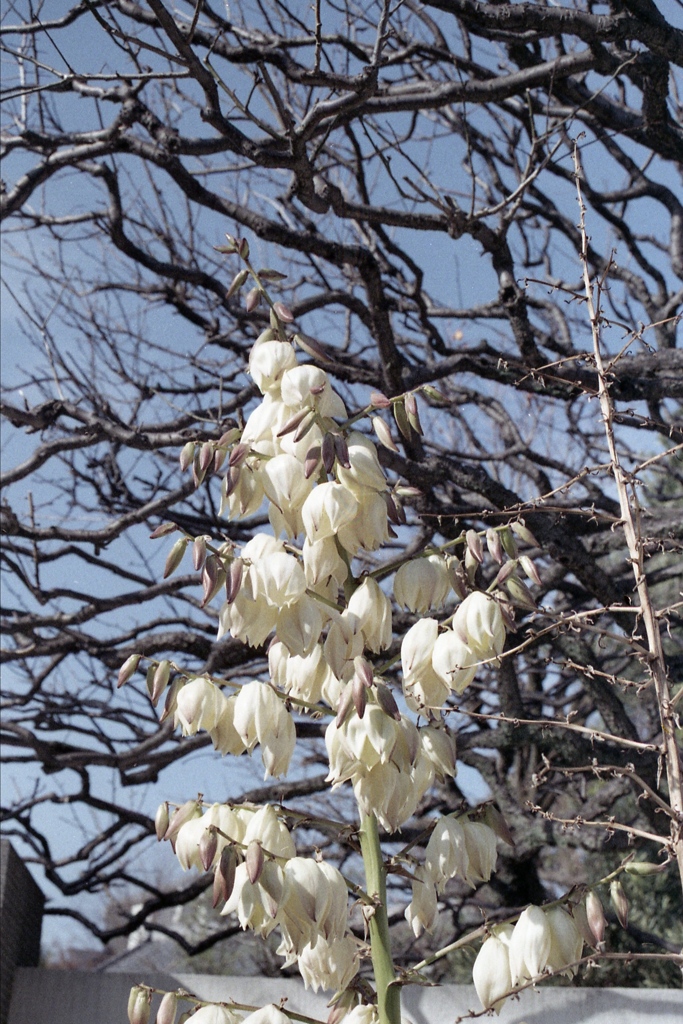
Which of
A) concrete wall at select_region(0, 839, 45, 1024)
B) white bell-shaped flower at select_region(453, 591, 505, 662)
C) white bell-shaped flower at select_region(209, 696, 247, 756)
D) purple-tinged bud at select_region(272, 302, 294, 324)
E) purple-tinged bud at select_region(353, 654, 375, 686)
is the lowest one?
concrete wall at select_region(0, 839, 45, 1024)

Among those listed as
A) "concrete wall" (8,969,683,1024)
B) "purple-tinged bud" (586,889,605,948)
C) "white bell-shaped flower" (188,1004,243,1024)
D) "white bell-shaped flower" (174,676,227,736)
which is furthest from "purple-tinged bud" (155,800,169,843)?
"concrete wall" (8,969,683,1024)

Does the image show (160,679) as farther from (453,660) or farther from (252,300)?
(252,300)

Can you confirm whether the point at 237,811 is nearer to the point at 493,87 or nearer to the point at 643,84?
the point at 493,87

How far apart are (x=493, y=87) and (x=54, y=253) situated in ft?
6.98

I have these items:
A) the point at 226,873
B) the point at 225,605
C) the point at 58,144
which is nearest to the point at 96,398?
the point at 58,144

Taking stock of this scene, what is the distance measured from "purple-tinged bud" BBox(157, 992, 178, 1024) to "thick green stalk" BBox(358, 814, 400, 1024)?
9.3 inches

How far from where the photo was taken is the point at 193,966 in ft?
25.8

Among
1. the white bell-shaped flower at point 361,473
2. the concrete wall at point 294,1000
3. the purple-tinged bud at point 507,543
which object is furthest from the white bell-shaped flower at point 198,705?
the concrete wall at point 294,1000

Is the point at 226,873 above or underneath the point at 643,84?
underneath

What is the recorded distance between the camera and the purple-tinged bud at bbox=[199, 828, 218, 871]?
101 centimetres

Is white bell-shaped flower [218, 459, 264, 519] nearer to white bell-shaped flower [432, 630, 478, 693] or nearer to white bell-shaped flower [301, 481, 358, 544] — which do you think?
white bell-shaped flower [301, 481, 358, 544]

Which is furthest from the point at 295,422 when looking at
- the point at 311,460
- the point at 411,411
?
the point at 411,411

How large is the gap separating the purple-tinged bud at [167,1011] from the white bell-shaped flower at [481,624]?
536 millimetres

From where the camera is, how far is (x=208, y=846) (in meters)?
1.01
